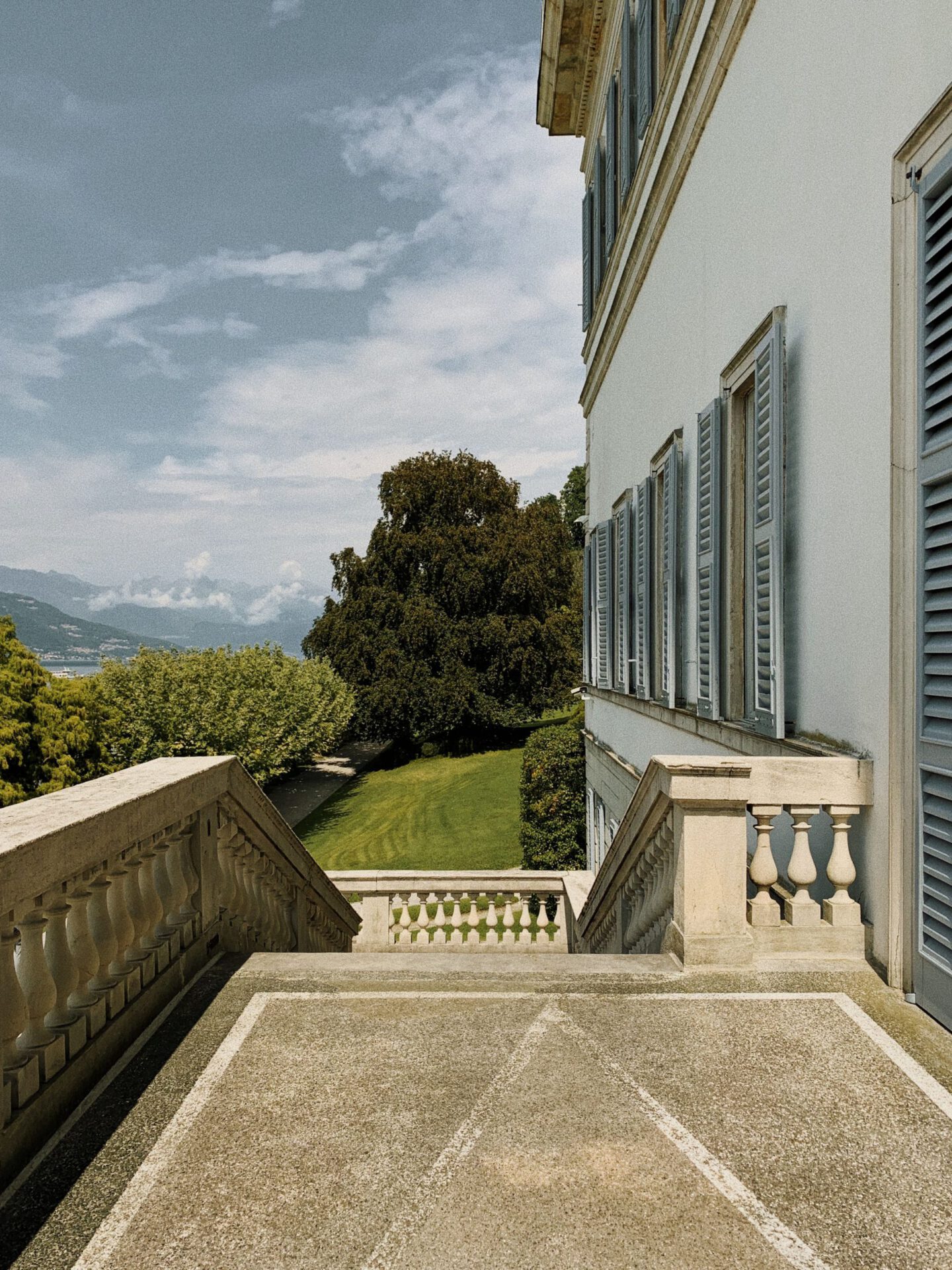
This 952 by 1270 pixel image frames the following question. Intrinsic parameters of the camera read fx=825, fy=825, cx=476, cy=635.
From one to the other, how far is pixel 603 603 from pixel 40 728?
57.7ft

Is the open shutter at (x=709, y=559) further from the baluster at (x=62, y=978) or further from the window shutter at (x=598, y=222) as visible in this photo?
the window shutter at (x=598, y=222)

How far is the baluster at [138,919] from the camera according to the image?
3.27 m

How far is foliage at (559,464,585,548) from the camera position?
4762 cm

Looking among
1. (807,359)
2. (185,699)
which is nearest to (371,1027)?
(807,359)

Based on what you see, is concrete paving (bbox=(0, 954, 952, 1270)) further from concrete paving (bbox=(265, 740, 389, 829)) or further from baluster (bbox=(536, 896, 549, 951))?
concrete paving (bbox=(265, 740, 389, 829))

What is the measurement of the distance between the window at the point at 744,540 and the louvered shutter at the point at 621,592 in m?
3.05

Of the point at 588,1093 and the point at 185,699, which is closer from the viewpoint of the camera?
the point at 588,1093

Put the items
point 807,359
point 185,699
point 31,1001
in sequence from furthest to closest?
point 185,699
point 807,359
point 31,1001

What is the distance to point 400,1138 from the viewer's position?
246cm

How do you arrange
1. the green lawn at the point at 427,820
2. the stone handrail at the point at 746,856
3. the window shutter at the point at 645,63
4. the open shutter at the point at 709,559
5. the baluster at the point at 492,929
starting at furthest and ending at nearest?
the green lawn at the point at 427,820, the baluster at the point at 492,929, the window shutter at the point at 645,63, the open shutter at the point at 709,559, the stone handrail at the point at 746,856

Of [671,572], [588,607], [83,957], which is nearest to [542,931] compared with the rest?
[588,607]

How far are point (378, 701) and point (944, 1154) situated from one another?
1241 inches

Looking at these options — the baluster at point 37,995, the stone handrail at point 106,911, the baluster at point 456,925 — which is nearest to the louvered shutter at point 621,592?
the baluster at point 456,925

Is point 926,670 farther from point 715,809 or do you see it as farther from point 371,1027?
point 371,1027
